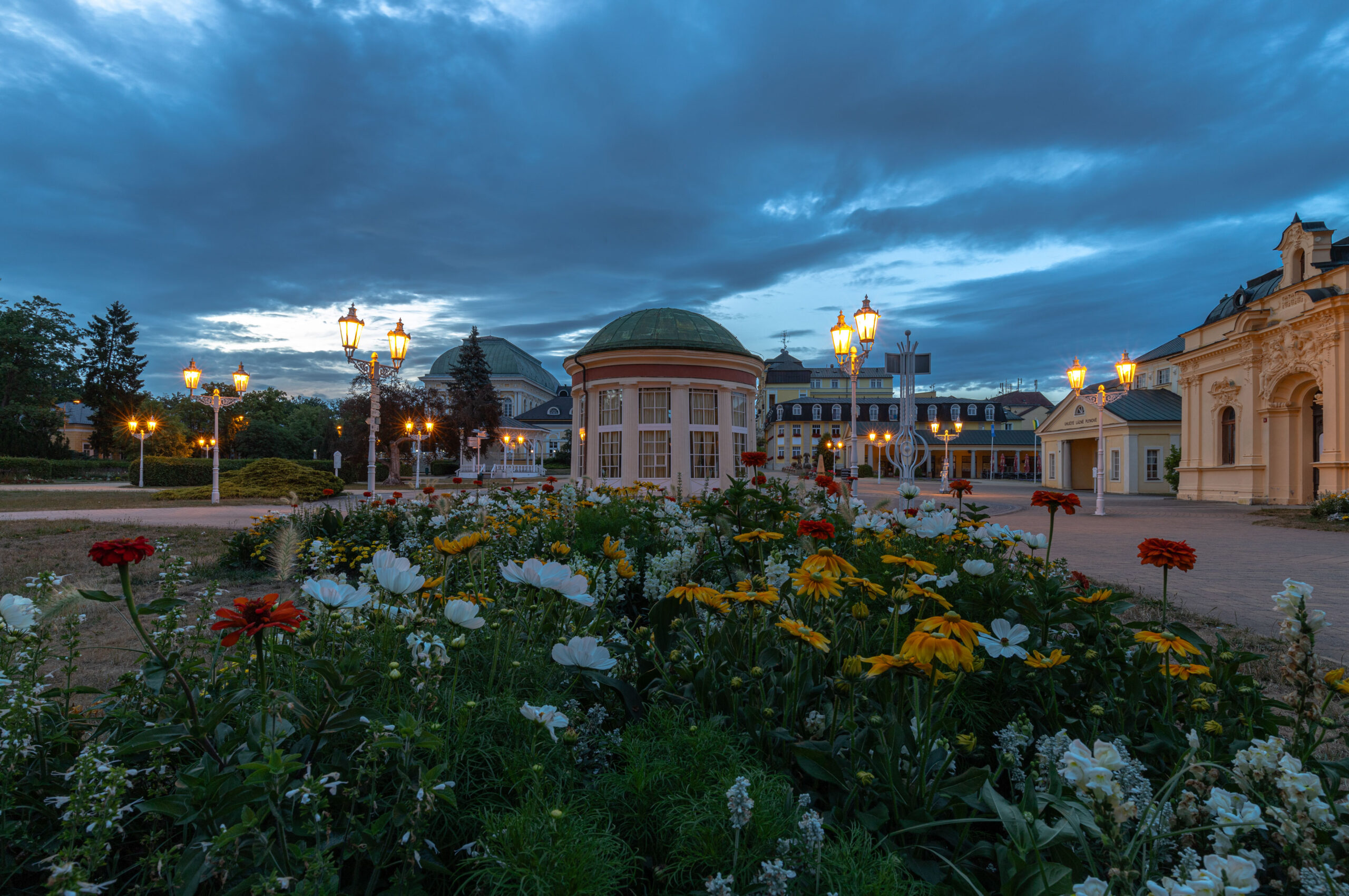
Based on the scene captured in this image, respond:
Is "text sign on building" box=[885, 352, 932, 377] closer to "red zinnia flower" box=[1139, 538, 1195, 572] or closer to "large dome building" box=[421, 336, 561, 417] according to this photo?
"red zinnia flower" box=[1139, 538, 1195, 572]

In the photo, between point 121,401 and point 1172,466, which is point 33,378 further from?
point 1172,466

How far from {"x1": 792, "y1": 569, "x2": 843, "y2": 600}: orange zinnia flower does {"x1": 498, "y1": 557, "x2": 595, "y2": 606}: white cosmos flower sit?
63cm

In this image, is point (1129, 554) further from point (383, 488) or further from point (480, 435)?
point (480, 435)

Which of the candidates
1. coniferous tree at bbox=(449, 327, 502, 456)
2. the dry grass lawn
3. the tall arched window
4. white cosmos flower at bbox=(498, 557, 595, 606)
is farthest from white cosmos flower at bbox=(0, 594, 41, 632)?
coniferous tree at bbox=(449, 327, 502, 456)

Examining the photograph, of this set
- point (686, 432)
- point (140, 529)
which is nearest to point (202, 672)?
point (140, 529)

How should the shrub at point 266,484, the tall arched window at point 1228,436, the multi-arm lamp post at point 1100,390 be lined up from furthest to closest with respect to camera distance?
the tall arched window at point 1228,436 < the shrub at point 266,484 < the multi-arm lamp post at point 1100,390

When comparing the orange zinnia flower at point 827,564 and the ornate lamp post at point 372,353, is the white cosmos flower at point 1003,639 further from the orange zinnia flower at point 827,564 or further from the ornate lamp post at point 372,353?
the ornate lamp post at point 372,353

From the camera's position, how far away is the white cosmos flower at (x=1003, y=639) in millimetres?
1859

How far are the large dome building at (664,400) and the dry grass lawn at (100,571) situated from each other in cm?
783

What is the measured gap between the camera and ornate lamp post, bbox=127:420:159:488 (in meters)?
29.1

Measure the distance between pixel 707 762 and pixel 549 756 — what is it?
16.0 inches

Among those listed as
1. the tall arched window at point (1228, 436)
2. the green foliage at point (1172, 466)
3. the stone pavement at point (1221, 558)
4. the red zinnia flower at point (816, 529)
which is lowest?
the stone pavement at point (1221, 558)

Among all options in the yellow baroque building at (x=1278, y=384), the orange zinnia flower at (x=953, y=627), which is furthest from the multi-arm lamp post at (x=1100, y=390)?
the orange zinnia flower at (x=953, y=627)

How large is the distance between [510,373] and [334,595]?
7458 cm
